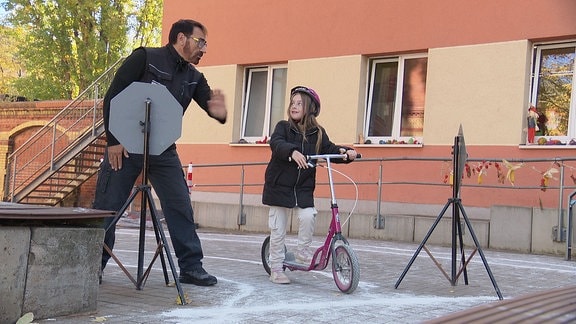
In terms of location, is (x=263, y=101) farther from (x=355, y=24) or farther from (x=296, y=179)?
(x=296, y=179)

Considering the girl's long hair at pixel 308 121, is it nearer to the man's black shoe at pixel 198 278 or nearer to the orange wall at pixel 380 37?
the man's black shoe at pixel 198 278

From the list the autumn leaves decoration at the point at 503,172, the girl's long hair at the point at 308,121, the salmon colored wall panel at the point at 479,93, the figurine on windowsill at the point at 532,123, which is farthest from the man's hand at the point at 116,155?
the figurine on windowsill at the point at 532,123

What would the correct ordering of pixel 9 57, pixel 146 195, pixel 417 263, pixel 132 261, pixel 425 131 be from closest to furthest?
1. pixel 146 195
2. pixel 132 261
3. pixel 417 263
4. pixel 425 131
5. pixel 9 57

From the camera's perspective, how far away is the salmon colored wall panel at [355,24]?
1119 cm

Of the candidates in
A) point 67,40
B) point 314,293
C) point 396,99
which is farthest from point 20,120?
point 314,293

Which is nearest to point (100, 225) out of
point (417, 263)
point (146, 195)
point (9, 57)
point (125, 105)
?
point (146, 195)

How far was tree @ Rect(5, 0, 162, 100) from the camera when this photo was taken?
25.2m

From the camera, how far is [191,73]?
6035mm

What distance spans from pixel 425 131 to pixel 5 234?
9028mm

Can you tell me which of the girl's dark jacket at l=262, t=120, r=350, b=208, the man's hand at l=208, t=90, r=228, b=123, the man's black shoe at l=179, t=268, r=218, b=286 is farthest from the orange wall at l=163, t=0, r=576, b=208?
the man's black shoe at l=179, t=268, r=218, b=286

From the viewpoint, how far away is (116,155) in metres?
5.59

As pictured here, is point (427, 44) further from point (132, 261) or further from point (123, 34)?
point (123, 34)

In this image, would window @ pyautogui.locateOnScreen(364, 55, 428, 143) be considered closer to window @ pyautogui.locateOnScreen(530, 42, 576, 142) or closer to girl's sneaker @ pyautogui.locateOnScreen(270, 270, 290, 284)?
window @ pyautogui.locateOnScreen(530, 42, 576, 142)

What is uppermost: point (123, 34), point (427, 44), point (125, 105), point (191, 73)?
point (123, 34)
